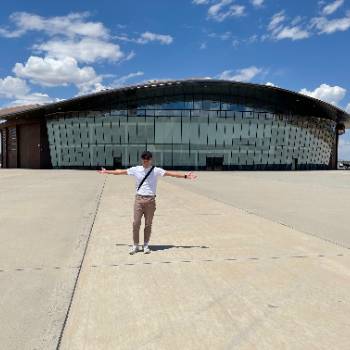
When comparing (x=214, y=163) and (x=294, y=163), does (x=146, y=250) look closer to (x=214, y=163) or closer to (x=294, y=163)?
(x=214, y=163)

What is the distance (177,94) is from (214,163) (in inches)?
439

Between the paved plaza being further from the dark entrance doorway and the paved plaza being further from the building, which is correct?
the dark entrance doorway

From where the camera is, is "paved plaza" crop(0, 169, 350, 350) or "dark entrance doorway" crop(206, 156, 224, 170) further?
"dark entrance doorway" crop(206, 156, 224, 170)

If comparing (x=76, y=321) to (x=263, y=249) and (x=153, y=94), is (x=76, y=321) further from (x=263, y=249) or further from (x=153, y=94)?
(x=153, y=94)

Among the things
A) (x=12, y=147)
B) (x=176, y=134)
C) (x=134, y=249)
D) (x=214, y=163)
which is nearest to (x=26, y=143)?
(x=12, y=147)

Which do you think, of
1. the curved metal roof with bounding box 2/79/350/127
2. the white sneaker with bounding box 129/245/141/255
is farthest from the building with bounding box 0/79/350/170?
the white sneaker with bounding box 129/245/141/255

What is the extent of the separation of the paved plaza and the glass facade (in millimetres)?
53899

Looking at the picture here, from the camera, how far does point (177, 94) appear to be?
2544 inches

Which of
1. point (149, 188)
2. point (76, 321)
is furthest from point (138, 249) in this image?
point (76, 321)

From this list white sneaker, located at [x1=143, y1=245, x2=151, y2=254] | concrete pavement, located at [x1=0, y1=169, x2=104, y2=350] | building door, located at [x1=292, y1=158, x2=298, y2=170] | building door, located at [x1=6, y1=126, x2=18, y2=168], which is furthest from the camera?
building door, located at [x1=6, y1=126, x2=18, y2=168]

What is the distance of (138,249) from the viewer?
24.6 feet

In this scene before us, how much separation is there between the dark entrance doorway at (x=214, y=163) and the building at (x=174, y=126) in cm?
14

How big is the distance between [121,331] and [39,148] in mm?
66892

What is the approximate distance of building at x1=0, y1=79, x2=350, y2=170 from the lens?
2516 inches
